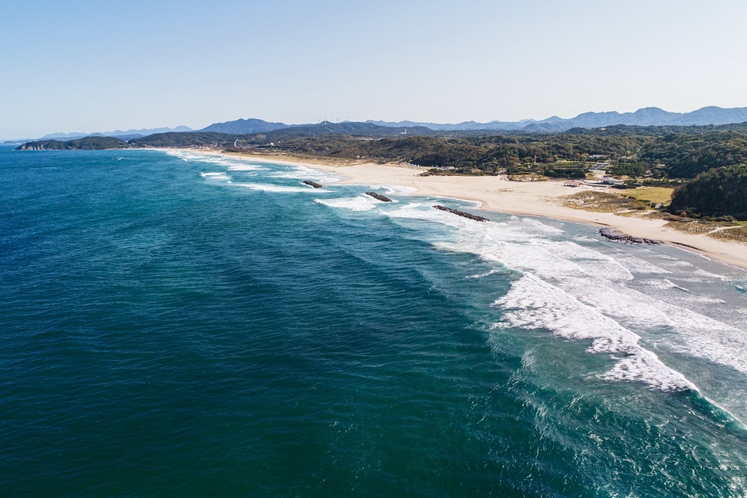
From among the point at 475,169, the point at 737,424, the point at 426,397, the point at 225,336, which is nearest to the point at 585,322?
the point at 737,424

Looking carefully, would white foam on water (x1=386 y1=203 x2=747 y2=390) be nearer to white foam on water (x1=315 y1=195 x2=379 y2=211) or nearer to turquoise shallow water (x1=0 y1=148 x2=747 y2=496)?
turquoise shallow water (x1=0 y1=148 x2=747 y2=496)

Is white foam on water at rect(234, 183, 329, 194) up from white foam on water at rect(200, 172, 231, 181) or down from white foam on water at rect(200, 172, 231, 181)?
down

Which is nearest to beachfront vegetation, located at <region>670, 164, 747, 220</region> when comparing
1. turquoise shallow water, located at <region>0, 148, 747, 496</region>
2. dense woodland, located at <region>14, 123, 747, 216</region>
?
dense woodland, located at <region>14, 123, 747, 216</region>

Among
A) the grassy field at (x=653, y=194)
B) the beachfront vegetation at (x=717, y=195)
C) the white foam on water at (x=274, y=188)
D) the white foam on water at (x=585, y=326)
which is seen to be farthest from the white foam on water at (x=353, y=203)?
the beachfront vegetation at (x=717, y=195)

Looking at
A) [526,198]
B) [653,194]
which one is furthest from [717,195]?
[526,198]

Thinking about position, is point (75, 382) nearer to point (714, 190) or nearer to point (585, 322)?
point (585, 322)

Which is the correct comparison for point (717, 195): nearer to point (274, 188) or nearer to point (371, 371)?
point (371, 371)

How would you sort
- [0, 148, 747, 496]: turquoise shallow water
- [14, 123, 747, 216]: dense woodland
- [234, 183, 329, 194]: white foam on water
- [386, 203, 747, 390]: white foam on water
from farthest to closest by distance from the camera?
[234, 183, 329, 194]: white foam on water → [14, 123, 747, 216]: dense woodland → [386, 203, 747, 390]: white foam on water → [0, 148, 747, 496]: turquoise shallow water
